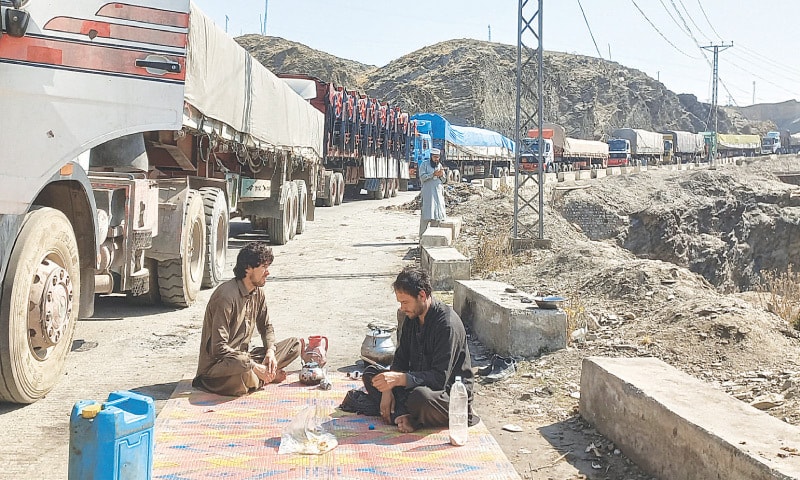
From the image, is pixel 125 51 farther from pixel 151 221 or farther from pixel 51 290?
pixel 151 221

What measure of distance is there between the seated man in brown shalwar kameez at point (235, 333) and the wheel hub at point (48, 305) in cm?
92

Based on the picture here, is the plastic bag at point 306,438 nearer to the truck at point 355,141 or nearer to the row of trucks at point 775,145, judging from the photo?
the truck at point 355,141

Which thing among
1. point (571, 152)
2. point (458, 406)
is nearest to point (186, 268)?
point (458, 406)

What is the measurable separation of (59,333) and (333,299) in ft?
15.5

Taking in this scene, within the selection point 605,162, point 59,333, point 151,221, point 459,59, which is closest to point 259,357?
point 59,333

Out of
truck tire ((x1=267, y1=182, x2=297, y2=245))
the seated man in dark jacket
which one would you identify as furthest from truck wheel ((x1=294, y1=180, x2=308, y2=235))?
the seated man in dark jacket

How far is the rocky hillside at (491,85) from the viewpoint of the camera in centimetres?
7425

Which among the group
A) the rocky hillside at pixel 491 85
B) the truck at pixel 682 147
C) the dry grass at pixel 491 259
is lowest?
the dry grass at pixel 491 259

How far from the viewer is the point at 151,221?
23.9ft

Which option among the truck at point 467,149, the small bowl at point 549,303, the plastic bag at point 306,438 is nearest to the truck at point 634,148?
the truck at point 467,149

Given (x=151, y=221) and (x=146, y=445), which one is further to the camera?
(x=151, y=221)

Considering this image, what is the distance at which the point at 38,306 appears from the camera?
16.1 ft

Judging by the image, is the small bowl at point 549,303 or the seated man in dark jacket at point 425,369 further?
the small bowl at point 549,303

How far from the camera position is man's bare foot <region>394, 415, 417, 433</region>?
457cm
